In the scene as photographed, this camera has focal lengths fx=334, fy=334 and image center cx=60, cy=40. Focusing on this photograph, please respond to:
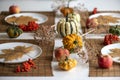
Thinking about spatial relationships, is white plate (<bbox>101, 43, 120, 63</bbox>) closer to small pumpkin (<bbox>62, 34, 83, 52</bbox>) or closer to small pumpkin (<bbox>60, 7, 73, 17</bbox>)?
small pumpkin (<bbox>62, 34, 83, 52</bbox>)

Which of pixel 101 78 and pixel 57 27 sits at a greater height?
pixel 57 27

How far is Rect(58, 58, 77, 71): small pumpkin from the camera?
6.24ft

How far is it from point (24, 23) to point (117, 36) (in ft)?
2.54

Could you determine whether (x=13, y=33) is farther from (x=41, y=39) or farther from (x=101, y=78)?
(x=101, y=78)

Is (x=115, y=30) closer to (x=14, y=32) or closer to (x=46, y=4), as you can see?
(x=14, y=32)

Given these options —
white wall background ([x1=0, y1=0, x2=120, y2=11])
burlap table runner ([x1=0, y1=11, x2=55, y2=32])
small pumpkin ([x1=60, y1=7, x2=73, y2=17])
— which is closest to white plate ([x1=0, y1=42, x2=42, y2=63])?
burlap table runner ([x1=0, y1=11, x2=55, y2=32])

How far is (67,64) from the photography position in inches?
75.0

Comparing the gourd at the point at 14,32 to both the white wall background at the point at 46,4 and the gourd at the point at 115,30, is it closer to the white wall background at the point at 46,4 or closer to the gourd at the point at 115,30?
the gourd at the point at 115,30

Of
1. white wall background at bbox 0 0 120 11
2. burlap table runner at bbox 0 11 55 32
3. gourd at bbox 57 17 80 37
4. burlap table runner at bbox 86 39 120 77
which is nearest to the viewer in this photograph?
burlap table runner at bbox 86 39 120 77

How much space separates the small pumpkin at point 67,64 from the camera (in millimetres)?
1901

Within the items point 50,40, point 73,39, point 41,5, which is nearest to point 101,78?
point 73,39

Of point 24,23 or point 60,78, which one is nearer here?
point 60,78

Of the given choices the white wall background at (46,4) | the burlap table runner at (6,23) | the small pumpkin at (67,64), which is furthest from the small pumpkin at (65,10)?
the small pumpkin at (67,64)

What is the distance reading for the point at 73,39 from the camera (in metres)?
2.12
